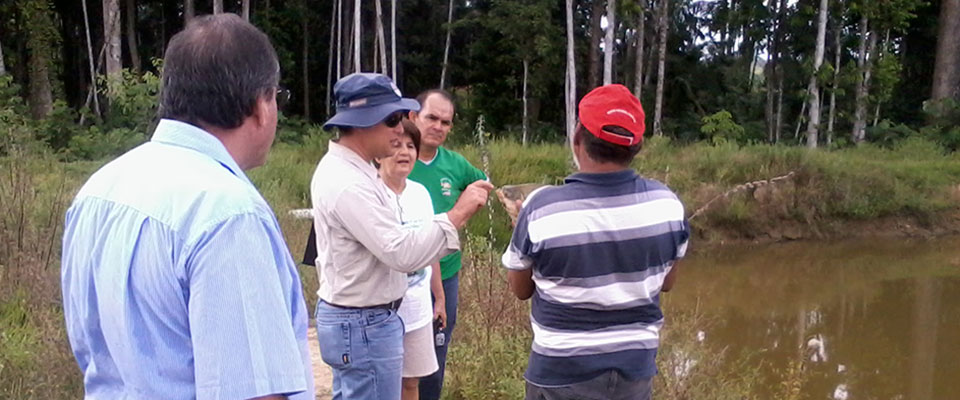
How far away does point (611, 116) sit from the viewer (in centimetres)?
221

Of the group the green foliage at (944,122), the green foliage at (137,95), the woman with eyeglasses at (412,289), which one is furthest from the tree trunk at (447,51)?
the woman with eyeglasses at (412,289)

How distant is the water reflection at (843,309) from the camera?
7.07 metres

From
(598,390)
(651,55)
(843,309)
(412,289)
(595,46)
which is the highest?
(595,46)

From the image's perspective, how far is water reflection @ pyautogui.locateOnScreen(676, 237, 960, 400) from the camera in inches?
278

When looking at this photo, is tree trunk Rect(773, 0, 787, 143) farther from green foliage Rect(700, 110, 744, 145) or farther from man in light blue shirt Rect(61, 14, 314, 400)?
man in light blue shirt Rect(61, 14, 314, 400)

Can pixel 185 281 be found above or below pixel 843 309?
above

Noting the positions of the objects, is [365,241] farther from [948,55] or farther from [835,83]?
[948,55]

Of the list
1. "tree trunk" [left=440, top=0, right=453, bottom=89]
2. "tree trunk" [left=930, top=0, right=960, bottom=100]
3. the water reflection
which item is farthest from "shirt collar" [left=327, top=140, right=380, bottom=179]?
"tree trunk" [left=930, top=0, right=960, bottom=100]

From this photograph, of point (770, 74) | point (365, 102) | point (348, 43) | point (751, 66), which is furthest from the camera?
point (348, 43)

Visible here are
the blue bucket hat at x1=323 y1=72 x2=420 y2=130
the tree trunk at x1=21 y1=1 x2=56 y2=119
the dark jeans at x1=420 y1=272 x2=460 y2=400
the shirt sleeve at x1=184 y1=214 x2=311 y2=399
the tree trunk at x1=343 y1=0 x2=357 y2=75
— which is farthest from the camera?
the tree trunk at x1=343 y1=0 x2=357 y2=75

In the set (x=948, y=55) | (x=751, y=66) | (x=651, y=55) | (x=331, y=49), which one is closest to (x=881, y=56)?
(x=948, y=55)

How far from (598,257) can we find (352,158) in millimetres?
757

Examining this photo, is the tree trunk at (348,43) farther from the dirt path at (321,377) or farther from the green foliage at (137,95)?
the dirt path at (321,377)

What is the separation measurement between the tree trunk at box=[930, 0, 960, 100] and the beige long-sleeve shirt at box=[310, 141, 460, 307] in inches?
853
